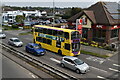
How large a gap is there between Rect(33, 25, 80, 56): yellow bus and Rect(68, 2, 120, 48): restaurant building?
39.2ft

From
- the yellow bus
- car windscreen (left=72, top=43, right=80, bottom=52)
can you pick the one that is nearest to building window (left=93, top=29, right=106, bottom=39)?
the yellow bus

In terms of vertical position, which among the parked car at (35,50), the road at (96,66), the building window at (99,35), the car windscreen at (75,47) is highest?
the building window at (99,35)

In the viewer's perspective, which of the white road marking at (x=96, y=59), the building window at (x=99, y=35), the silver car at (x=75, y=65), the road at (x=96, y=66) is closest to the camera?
the road at (x=96, y=66)

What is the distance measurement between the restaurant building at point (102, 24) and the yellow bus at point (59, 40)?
1194cm

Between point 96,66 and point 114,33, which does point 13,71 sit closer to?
point 96,66

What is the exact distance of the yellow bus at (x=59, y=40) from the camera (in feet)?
81.4

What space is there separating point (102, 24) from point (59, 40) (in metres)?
13.2

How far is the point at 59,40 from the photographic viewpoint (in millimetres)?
26562

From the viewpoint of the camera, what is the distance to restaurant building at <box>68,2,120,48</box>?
35344 mm

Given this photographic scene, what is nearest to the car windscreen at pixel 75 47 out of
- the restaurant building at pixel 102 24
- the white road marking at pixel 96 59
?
the white road marking at pixel 96 59

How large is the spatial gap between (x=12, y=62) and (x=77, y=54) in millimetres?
9727

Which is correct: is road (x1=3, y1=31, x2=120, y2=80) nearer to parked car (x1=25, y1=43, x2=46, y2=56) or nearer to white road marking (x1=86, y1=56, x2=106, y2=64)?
white road marking (x1=86, y1=56, x2=106, y2=64)

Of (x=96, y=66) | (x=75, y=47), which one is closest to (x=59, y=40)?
(x=75, y=47)

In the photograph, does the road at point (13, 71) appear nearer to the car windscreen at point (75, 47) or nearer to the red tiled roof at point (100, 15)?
the car windscreen at point (75, 47)
